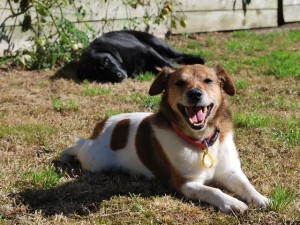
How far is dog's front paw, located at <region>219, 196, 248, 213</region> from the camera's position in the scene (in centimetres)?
337

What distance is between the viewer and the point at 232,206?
3387 millimetres

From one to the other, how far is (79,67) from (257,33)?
5530 millimetres

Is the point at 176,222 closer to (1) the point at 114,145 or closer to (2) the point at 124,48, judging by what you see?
(1) the point at 114,145

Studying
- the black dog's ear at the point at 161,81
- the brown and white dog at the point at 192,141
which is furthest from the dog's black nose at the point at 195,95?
the black dog's ear at the point at 161,81

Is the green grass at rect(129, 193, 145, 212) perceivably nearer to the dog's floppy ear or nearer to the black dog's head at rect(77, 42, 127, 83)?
the dog's floppy ear

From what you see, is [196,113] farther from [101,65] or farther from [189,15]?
[189,15]

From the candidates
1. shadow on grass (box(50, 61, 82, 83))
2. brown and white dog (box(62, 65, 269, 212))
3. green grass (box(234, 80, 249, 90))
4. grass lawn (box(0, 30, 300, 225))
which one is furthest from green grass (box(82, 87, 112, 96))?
brown and white dog (box(62, 65, 269, 212))

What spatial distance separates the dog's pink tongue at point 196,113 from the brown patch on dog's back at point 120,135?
2.37 feet

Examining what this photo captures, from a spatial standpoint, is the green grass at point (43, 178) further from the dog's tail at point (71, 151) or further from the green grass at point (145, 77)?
the green grass at point (145, 77)

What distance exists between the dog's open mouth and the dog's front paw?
0.59m

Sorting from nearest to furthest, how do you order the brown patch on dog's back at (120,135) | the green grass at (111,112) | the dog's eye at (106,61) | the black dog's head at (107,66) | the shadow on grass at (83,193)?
the shadow on grass at (83,193)
the brown patch on dog's back at (120,135)
the green grass at (111,112)
the black dog's head at (107,66)
the dog's eye at (106,61)

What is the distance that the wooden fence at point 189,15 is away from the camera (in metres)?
9.73

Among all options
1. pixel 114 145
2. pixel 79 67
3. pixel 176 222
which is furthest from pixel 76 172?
pixel 79 67

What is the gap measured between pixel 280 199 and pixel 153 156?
3.40 feet
